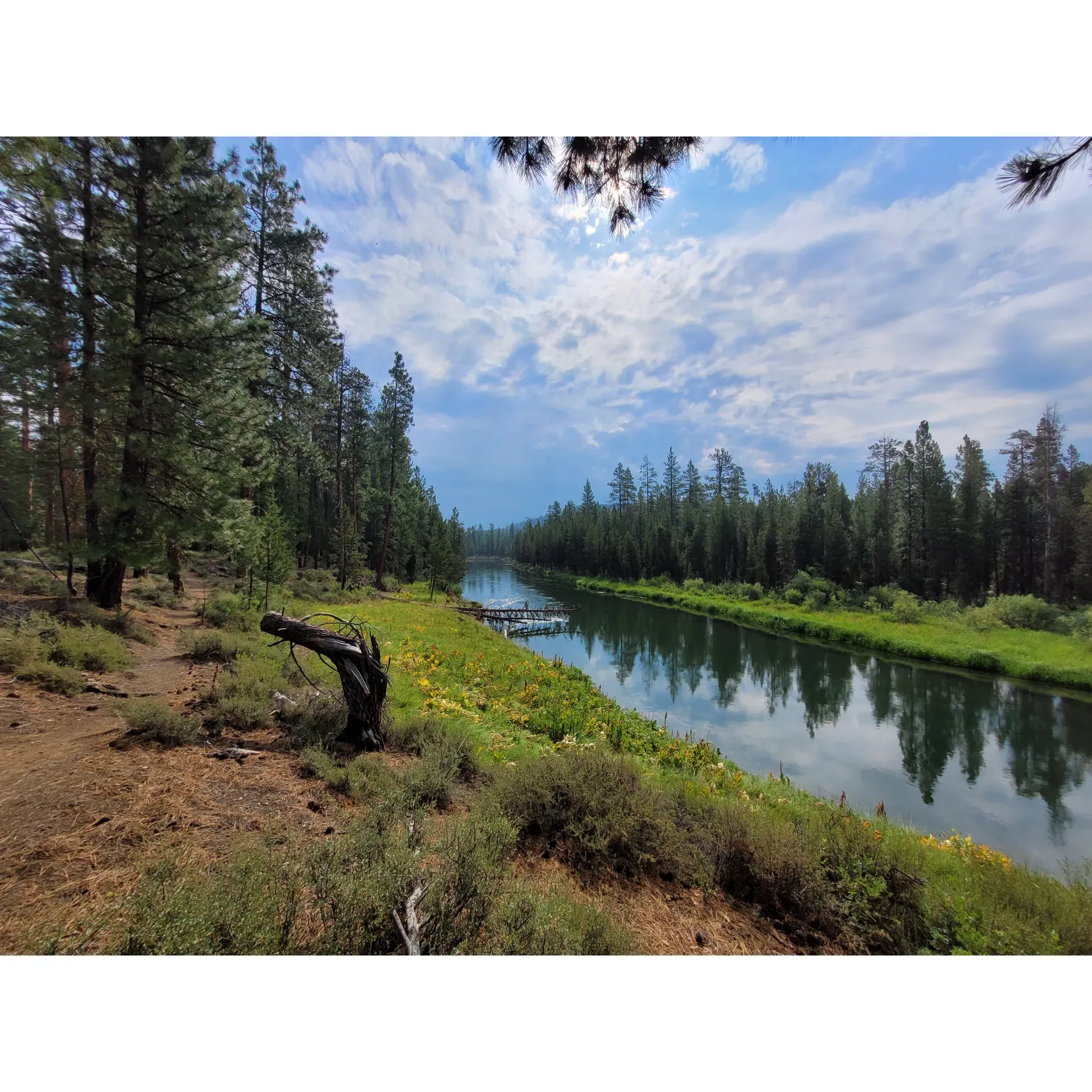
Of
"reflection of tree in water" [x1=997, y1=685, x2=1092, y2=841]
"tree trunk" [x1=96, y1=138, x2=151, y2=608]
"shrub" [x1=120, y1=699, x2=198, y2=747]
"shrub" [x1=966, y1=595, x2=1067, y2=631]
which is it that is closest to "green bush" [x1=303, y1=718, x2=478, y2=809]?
"shrub" [x1=120, y1=699, x2=198, y2=747]

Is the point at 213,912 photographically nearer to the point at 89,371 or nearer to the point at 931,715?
the point at 89,371

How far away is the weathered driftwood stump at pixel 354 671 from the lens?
16.0ft

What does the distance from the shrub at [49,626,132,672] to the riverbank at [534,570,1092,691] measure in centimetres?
2865

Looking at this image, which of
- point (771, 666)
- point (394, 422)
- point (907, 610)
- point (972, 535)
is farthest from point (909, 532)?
point (394, 422)

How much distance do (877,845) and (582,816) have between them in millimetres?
2813

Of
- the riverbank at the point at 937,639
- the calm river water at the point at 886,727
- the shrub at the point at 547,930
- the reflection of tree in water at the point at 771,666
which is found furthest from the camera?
the riverbank at the point at 937,639

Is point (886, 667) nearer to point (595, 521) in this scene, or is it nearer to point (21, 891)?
point (21, 891)

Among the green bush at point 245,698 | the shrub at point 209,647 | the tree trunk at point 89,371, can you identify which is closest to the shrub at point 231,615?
the shrub at point 209,647

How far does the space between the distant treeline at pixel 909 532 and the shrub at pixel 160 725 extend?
110 ft

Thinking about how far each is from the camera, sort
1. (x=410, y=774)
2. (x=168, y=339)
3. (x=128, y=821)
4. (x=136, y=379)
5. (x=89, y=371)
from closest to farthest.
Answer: (x=128, y=821)
(x=410, y=774)
(x=89, y=371)
(x=136, y=379)
(x=168, y=339)

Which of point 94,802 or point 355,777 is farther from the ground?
point 94,802

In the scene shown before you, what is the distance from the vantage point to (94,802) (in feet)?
10.0

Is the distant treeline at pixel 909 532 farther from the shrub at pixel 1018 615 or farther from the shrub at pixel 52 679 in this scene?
the shrub at pixel 52 679

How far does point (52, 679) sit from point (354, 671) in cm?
370
